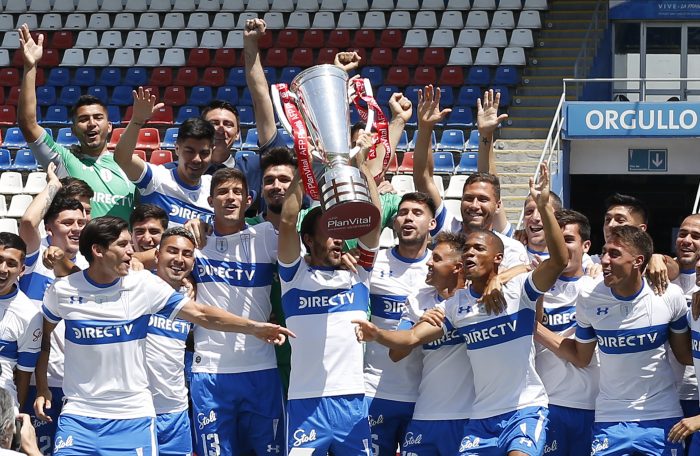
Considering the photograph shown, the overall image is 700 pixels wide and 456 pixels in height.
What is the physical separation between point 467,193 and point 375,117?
0.76 m

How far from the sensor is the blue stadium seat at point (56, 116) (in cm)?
1706

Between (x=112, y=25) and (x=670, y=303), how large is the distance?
48.5ft

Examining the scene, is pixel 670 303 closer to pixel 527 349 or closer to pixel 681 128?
pixel 527 349

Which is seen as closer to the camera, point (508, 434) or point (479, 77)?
point (508, 434)

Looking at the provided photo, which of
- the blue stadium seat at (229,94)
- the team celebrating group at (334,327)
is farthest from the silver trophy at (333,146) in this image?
the blue stadium seat at (229,94)

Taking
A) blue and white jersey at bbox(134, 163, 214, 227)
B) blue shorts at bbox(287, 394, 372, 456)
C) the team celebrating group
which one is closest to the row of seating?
the team celebrating group

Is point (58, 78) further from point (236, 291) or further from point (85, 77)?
point (236, 291)

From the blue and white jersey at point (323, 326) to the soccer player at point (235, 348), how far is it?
0.99ft

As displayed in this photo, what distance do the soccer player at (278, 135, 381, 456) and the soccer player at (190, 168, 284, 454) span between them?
30 cm

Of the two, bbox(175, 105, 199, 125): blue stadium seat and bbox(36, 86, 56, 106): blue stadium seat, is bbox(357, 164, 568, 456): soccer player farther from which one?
bbox(36, 86, 56, 106): blue stadium seat

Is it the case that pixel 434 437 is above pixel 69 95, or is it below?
below

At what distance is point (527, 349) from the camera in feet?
20.1

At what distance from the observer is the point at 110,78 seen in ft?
58.7

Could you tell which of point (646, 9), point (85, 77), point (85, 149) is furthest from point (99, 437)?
point (646, 9)
